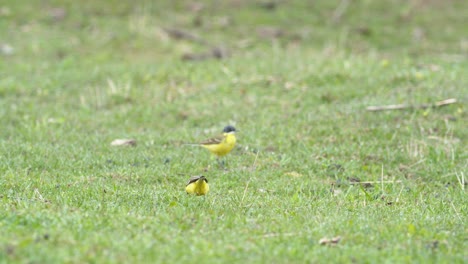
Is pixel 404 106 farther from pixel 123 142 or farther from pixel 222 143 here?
pixel 123 142

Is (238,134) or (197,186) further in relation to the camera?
(238,134)

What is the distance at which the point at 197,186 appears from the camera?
7.80 m

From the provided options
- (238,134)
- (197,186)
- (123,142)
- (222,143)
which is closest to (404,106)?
(238,134)

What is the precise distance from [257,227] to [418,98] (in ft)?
23.4

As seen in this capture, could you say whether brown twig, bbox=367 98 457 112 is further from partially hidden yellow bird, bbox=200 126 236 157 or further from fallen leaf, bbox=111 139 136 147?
fallen leaf, bbox=111 139 136 147

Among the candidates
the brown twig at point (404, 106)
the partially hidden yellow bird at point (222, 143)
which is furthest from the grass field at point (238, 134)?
the partially hidden yellow bird at point (222, 143)

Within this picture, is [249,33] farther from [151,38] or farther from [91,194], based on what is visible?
[91,194]

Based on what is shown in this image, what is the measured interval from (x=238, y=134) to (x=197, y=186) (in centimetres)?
399

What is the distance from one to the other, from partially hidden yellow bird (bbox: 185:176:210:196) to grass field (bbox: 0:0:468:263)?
11 centimetres

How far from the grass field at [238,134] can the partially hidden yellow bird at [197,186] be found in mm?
109

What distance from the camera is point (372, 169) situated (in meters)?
10.2

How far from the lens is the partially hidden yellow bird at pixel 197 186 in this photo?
773 cm

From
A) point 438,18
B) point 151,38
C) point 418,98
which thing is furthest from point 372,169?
point 438,18

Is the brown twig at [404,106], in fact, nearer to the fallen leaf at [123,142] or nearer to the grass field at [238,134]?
the grass field at [238,134]
